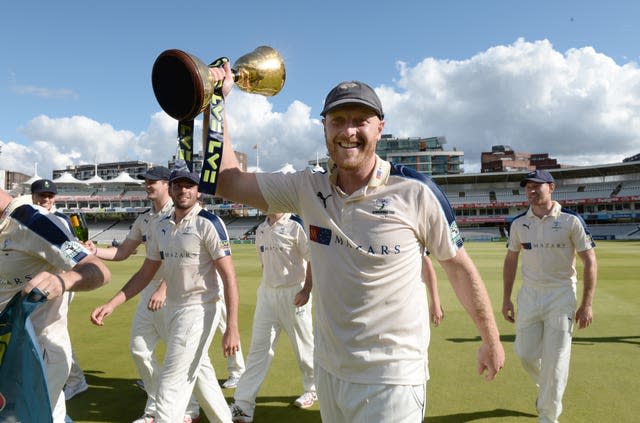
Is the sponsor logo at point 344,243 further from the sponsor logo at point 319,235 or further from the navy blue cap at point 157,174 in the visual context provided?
the navy blue cap at point 157,174

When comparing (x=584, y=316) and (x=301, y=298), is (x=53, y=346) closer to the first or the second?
(x=301, y=298)

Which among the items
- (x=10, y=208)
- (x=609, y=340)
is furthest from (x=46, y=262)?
(x=609, y=340)

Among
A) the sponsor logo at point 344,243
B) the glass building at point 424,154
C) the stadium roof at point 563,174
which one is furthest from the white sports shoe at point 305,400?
the glass building at point 424,154

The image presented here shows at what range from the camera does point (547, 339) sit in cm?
452

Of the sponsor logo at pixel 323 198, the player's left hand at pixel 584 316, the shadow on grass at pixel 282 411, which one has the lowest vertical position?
the shadow on grass at pixel 282 411

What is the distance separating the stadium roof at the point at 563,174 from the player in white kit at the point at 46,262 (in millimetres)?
70481

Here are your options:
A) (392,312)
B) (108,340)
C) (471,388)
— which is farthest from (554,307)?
(108,340)

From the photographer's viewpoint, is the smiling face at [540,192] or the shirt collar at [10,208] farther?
the smiling face at [540,192]

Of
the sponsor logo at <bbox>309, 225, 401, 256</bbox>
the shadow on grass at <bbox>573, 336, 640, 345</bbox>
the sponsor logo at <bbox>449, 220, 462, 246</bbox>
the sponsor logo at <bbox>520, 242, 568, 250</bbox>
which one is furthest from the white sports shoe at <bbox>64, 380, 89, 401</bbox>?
the shadow on grass at <bbox>573, 336, 640, 345</bbox>

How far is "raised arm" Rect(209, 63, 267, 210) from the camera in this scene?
2.31 metres

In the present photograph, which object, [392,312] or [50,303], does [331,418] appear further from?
[50,303]

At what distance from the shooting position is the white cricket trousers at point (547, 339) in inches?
166

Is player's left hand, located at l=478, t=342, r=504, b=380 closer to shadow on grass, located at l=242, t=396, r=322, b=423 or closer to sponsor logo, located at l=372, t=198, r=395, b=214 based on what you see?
sponsor logo, located at l=372, t=198, r=395, b=214

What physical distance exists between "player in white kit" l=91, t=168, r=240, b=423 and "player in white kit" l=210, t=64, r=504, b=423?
1800 mm
